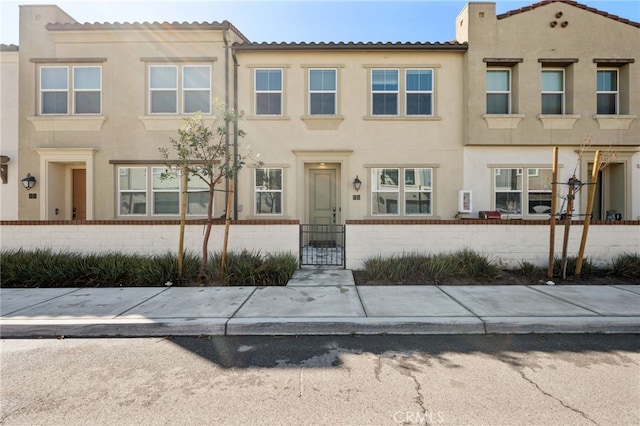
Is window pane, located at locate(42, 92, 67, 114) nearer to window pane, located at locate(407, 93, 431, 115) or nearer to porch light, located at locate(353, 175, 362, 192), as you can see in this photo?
porch light, located at locate(353, 175, 362, 192)

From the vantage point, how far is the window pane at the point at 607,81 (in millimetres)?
10852

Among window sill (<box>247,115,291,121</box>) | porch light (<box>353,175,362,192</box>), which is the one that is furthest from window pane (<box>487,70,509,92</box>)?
window sill (<box>247,115,291,121</box>)

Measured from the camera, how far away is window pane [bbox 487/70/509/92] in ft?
35.8

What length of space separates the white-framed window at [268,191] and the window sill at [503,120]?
7.11 meters

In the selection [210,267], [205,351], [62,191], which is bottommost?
[205,351]

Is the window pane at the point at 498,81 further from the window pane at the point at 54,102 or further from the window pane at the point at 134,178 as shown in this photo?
the window pane at the point at 54,102

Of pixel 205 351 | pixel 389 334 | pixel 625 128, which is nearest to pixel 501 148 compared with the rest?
pixel 625 128

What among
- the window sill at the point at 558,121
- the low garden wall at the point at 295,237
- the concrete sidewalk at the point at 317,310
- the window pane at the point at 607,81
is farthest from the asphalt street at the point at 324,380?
the window pane at the point at 607,81

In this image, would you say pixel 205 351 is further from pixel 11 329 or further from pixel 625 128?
pixel 625 128

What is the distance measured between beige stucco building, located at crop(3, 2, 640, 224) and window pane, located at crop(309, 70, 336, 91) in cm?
3

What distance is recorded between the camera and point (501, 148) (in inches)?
426

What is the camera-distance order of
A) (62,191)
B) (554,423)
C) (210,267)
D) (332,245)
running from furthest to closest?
1. (62,191)
2. (332,245)
3. (210,267)
4. (554,423)

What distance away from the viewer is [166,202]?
36.2 feet

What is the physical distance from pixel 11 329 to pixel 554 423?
21.5 ft
